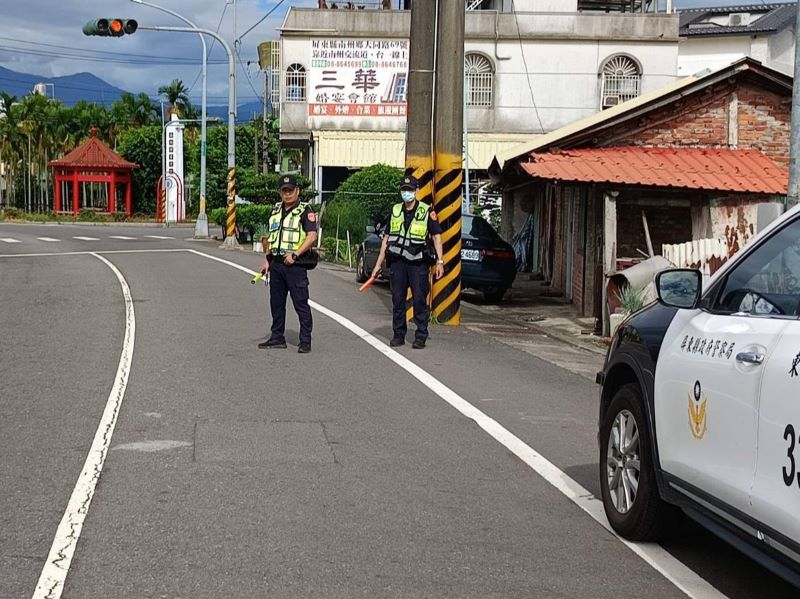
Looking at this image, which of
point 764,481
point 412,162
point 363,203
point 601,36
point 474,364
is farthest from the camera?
point 601,36

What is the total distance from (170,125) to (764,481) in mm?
61578

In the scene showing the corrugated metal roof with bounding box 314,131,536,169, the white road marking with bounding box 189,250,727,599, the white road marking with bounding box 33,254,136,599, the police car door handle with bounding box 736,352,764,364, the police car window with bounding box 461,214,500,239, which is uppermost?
the corrugated metal roof with bounding box 314,131,536,169

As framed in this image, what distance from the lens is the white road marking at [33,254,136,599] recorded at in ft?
16.2

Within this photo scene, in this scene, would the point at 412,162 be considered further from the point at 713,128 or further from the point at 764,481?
the point at 764,481

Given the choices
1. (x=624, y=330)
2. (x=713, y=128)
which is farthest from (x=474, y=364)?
(x=713, y=128)

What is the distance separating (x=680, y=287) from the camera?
5219 mm

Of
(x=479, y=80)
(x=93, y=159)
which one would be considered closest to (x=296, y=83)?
(x=479, y=80)

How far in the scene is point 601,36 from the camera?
45031 millimetres

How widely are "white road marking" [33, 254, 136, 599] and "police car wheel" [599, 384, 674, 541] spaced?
272 centimetres

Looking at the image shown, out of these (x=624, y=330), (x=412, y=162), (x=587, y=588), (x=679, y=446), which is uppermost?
(x=412, y=162)

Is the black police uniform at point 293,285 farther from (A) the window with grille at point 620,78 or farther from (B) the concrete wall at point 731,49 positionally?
(B) the concrete wall at point 731,49

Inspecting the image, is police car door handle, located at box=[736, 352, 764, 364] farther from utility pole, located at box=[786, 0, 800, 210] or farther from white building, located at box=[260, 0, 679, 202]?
white building, located at box=[260, 0, 679, 202]

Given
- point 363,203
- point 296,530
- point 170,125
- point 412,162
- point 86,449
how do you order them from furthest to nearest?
point 170,125 < point 363,203 < point 412,162 < point 86,449 < point 296,530

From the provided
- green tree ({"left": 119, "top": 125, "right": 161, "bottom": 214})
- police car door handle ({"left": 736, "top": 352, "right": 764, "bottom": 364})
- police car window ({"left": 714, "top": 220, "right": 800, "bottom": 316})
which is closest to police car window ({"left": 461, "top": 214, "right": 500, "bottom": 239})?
police car window ({"left": 714, "top": 220, "right": 800, "bottom": 316})
